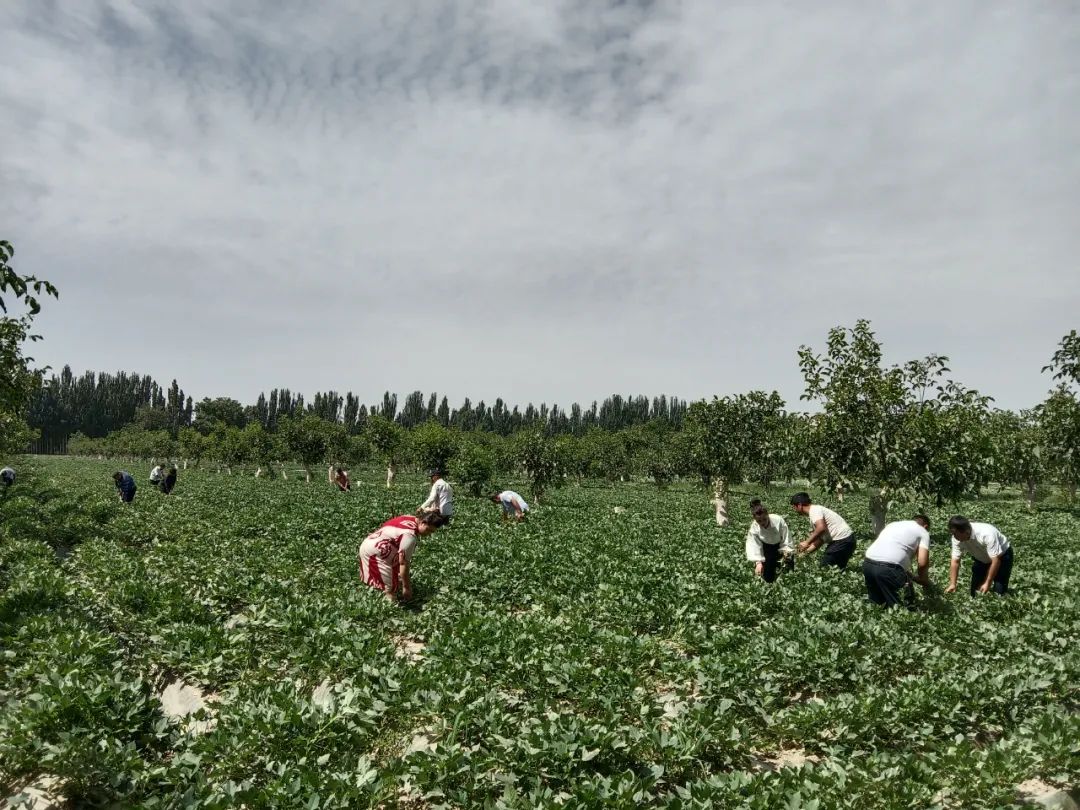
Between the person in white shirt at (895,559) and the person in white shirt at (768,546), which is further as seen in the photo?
the person in white shirt at (768,546)

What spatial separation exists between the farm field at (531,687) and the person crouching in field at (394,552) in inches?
17.7

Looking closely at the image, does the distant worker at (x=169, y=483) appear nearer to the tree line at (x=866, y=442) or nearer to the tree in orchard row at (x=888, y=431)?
the tree line at (x=866, y=442)

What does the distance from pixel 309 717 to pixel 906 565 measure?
799 cm

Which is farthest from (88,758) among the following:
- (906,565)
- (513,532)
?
(513,532)

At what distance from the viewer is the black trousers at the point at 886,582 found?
8.59m

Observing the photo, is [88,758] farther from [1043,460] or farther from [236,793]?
[1043,460]

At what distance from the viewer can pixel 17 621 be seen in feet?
25.3

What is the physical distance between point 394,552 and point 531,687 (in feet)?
14.4

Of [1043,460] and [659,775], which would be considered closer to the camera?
[659,775]

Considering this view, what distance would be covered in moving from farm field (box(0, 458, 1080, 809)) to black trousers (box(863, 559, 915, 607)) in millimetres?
325

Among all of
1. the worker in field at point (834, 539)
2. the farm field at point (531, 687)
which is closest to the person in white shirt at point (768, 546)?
the worker in field at point (834, 539)

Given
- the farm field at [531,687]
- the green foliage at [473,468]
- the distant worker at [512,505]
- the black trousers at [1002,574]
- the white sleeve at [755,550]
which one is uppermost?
the green foliage at [473,468]

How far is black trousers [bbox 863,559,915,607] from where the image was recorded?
8.59m

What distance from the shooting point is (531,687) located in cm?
603
